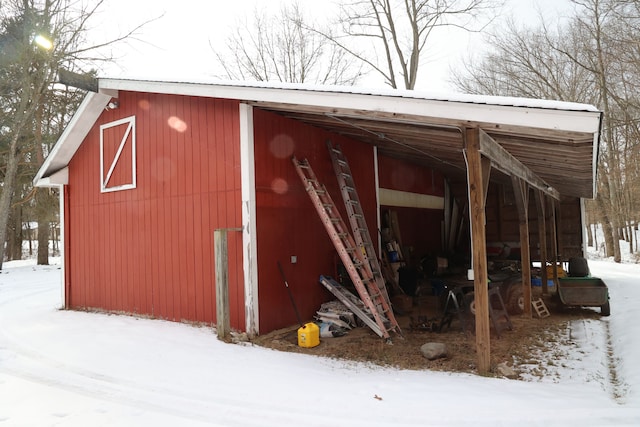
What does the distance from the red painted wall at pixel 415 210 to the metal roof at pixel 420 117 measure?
1.41m

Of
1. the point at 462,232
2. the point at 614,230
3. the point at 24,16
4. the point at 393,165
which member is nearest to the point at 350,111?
→ the point at 393,165

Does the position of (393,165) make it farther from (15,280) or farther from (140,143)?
(15,280)

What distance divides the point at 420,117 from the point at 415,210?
24.4 feet

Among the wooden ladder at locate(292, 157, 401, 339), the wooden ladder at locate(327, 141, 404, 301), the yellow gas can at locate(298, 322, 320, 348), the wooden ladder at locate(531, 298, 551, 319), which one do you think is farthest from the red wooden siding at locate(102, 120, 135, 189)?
the wooden ladder at locate(531, 298, 551, 319)

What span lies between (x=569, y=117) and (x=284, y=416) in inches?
153

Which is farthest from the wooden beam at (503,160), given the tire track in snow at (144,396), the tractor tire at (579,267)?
the tractor tire at (579,267)

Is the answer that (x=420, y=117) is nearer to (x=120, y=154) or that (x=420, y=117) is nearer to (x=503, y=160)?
(x=503, y=160)

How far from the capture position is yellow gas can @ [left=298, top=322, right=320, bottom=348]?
6172 mm

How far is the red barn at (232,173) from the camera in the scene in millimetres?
5598

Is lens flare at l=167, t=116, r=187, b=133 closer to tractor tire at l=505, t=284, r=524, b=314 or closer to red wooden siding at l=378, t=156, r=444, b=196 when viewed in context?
red wooden siding at l=378, t=156, r=444, b=196

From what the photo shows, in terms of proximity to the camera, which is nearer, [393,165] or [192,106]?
[192,106]

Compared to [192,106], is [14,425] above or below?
below

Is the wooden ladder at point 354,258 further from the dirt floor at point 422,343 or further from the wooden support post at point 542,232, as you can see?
the wooden support post at point 542,232

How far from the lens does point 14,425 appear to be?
3.62m
